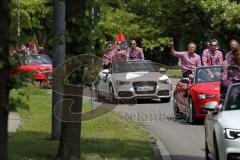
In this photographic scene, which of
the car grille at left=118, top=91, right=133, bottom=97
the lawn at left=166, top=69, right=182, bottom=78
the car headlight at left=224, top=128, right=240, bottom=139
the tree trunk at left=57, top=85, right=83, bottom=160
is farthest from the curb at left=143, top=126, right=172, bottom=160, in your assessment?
the lawn at left=166, top=69, right=182, bottom=78

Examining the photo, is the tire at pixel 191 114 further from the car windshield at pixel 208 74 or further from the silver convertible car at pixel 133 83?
the silver convertible car at pixel 133 83

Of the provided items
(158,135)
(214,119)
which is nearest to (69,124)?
(214,119)

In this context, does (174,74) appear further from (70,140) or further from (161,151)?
(70,140)

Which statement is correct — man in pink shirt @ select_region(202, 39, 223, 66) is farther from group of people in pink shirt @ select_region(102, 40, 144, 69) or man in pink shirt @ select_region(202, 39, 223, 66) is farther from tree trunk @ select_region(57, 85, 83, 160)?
tree trunk @ select_region(57, 85, 83, 160)

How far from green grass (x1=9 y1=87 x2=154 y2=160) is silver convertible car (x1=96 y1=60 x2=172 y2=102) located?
18.0ft

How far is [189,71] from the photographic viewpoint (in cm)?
1983

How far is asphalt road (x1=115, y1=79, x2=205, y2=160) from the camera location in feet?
40.9

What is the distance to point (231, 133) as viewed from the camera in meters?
8.50

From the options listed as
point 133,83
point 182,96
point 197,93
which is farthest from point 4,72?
point 133,83

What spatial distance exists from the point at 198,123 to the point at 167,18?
3509 centimetres

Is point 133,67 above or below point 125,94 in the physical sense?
above

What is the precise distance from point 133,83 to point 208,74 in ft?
19.5

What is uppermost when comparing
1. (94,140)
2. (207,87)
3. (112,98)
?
(207,87)

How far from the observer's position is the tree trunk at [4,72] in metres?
6.23
